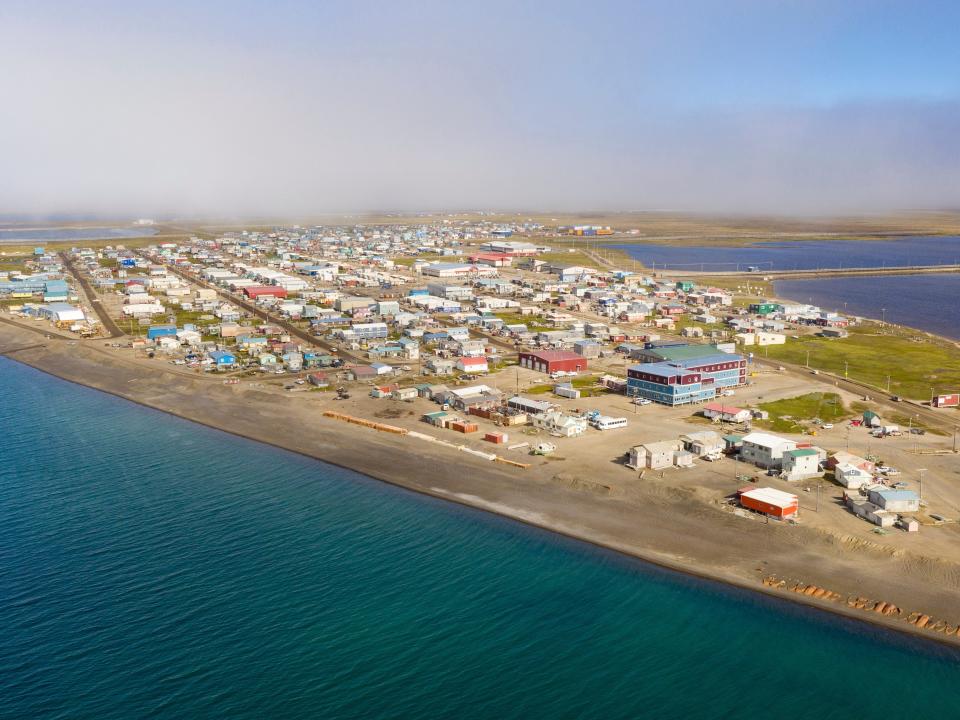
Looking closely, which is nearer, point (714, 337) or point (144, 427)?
point (144, 427)

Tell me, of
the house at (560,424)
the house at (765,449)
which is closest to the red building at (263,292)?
the house at (560,424)

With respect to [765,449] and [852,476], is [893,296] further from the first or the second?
[852,476]

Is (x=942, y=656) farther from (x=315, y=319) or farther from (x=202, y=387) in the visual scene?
(x=315, y=319)

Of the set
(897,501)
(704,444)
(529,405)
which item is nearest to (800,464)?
(704,444)

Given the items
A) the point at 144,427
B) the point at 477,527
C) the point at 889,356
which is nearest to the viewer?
the point at 477,527

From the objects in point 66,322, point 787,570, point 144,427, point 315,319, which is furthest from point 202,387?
point 787,570

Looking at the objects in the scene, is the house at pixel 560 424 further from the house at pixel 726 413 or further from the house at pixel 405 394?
the house at pixel 405 394
